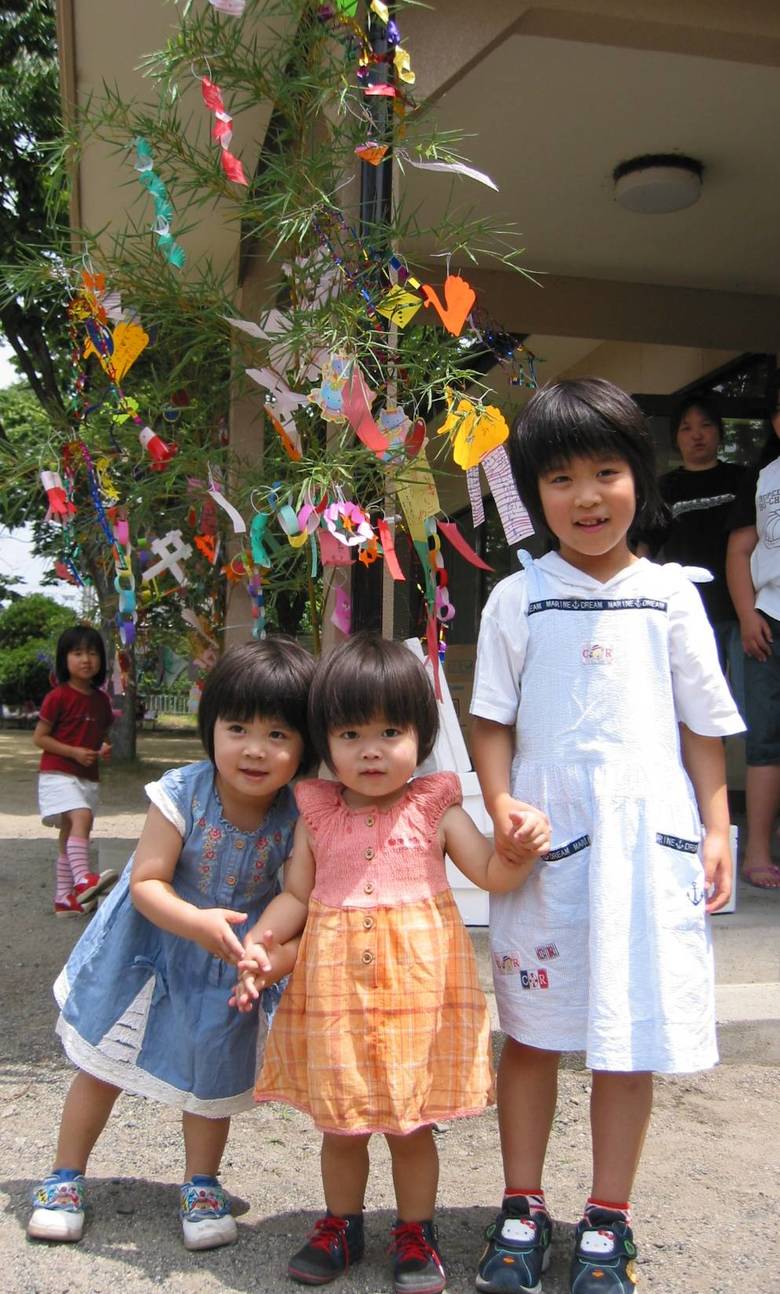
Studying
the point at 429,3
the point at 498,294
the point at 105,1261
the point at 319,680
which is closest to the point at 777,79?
the point at 429,3

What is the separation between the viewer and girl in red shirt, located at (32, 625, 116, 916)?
5121 mm

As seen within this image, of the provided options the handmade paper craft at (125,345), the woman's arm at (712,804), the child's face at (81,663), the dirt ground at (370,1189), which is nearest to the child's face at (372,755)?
the woman's arm at (712,804)

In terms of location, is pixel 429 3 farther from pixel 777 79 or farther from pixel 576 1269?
pixel 576 1269

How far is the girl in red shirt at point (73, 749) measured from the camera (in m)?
5.12

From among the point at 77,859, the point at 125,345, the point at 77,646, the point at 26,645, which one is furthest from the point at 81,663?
the point at 26,645

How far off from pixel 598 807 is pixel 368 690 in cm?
43

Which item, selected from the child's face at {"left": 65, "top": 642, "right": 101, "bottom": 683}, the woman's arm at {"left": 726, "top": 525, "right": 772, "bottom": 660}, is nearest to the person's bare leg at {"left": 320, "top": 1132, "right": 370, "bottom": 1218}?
the woman's arm at {"left": 726, "top": 525, "right": 772, "bottom": 660}

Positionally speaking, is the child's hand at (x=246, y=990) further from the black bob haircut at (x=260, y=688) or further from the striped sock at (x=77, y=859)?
the striped sock at (x=77, y=859)

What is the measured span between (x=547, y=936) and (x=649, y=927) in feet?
0.57

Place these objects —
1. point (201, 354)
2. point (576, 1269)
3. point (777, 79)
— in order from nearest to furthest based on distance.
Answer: point (576, 1269) → point (201, 354) → point (777, 79)

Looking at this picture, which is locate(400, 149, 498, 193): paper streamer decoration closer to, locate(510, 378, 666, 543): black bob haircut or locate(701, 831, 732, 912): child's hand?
locate(510, 378, 666, 543): black bob haircut

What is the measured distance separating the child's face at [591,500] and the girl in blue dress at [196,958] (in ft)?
1.81

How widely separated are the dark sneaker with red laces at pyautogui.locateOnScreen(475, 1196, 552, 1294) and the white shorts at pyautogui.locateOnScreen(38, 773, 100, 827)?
12.0ft

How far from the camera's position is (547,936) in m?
1.93
